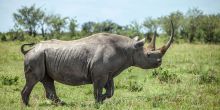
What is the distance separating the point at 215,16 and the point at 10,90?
6014 cm

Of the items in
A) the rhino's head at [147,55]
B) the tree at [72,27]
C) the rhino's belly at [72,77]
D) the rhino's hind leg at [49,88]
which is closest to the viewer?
the rhino's belly at [72,77]

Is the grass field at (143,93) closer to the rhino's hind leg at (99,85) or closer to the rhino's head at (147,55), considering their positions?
the rhino's hind leg at (99,85)

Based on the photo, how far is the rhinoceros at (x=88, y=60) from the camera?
10.1 meters

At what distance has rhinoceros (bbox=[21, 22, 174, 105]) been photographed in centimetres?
1012

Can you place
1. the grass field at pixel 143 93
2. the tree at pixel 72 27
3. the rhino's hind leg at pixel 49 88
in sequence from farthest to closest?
1. the tree at pixel 72 27
2. the rhino's hind leg at pixel 49 88
3. the grass field at pixel 143 93

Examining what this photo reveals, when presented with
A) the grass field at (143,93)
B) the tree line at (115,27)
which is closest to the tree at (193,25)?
the tree line at (115,27)

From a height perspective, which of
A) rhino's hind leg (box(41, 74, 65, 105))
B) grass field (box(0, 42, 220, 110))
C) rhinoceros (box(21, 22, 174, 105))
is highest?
rhinoceros (box(21, 22, 174, 105))

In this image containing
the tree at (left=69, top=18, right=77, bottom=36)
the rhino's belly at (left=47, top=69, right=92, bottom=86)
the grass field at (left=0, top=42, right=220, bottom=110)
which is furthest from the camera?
the tree at (left=69, top=18, right=77, bottom=36)

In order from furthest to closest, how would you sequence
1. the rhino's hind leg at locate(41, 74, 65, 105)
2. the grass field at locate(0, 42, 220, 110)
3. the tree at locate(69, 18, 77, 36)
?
the tree at locate(69, 18, 77, 36)
the rhino's hind leg at locate(41, 74, 65, 105)
the grass field at locate(0, 42, 220, 110)

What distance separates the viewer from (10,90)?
512 inches

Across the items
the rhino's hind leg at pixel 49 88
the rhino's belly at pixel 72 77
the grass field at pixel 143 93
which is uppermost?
the rhino's belly at pixel 72 77

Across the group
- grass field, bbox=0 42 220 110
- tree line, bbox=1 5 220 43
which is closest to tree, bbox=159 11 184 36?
tree line, bbox=1 5 220 43

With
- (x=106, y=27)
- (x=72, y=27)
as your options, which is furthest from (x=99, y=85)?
(x=106, y=27)

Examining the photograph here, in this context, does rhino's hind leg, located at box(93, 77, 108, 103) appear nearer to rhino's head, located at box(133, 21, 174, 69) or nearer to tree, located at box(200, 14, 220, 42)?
rhino's head, located at box(133, 21, 174, 69)
